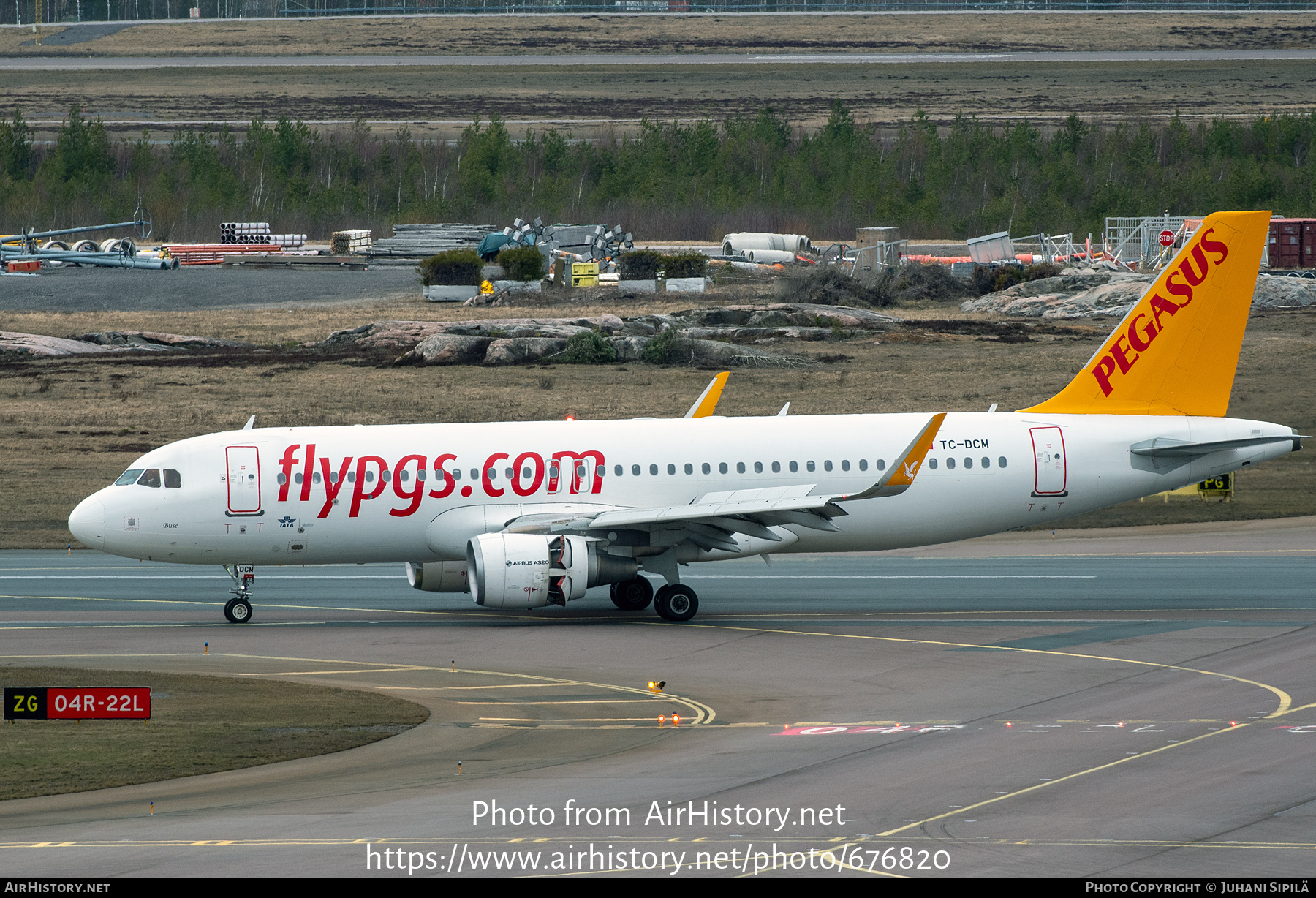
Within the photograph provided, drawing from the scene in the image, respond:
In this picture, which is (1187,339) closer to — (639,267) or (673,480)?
(673,480)

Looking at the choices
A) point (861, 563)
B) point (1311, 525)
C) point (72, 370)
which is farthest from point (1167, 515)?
point (72, 370)

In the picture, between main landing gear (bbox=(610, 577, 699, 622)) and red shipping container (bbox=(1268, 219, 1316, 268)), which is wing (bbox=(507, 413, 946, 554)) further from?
red shipping container (bbox=(1268, 219, 1316, 268))

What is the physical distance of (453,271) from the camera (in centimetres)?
9544

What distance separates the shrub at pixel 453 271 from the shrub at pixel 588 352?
80.2 ft

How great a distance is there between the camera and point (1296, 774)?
20.9 meters

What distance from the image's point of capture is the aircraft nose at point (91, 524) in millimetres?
34438

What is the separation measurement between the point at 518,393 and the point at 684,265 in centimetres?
3569

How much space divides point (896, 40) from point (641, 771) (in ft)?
617

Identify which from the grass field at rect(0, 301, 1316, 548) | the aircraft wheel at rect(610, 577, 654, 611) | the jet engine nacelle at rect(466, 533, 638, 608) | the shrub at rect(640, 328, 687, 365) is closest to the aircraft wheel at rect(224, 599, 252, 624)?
the jet engine nacelle at rect(466, 533, 638, 608)

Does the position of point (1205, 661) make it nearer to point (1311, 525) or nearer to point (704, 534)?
point (704, 534)

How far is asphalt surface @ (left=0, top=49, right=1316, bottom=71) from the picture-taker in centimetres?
18875

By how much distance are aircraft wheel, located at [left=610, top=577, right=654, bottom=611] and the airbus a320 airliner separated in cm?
4

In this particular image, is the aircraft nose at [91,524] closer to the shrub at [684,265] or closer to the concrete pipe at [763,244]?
the shrub at [684,265]
